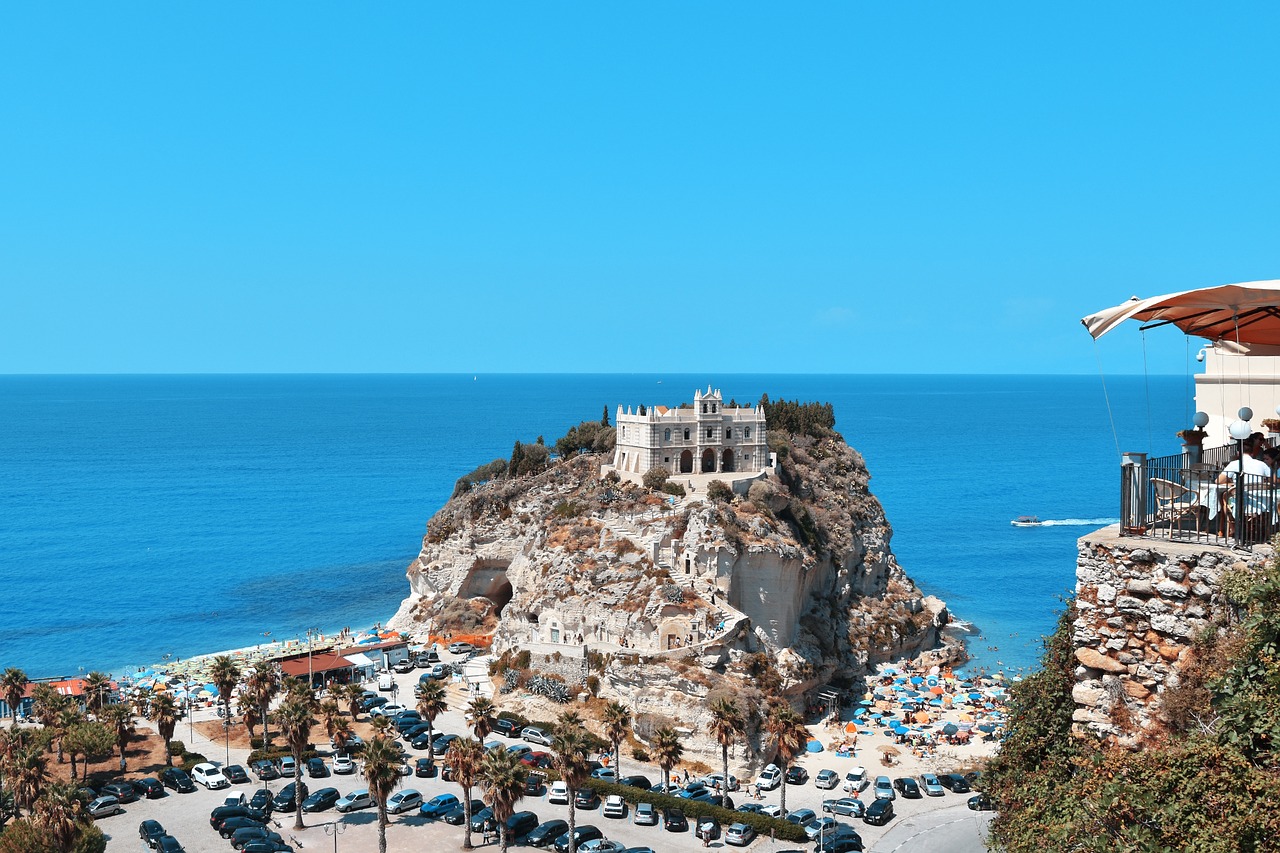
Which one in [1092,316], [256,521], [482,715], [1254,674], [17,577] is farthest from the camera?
[256,521]

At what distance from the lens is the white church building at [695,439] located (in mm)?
72062

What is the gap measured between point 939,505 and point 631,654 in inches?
3819

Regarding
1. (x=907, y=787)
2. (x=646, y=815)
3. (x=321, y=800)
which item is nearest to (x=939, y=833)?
(x=907, y=787)

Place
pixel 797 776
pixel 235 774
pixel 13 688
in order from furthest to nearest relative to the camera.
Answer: pixel 13 688, pixel 797 776, pixel 235 774

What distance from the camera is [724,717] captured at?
48438 mm

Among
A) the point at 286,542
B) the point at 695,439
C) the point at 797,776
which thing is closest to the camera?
the point at 797,776

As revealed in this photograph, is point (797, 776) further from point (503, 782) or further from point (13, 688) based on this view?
point (13, 688)

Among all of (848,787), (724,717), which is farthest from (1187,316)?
(848,787)

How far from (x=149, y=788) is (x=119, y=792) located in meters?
1.31

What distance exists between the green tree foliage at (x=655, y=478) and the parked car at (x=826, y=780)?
22154mm

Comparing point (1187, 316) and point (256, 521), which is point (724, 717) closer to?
point (1187, 316)

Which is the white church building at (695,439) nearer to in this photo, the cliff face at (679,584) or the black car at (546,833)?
the cliff face at (679,584)

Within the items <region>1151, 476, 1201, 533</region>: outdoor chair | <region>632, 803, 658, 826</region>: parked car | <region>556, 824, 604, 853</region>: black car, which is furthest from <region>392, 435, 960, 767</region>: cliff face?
<region>1151, 476, 1201, 533</region>: outdoor chair

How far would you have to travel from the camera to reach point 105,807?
47.3 meters
